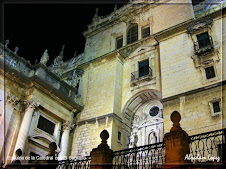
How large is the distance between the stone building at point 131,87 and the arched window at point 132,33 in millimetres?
110

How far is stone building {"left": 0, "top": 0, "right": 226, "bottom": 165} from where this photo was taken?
14820 mm

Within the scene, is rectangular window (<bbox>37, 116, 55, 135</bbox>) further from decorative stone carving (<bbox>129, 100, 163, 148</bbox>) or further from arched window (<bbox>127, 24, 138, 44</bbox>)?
arched window (<bbox>127, 24, 138, 44</bbox>)

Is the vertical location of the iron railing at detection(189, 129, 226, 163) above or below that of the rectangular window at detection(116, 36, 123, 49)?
below

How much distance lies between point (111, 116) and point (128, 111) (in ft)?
6.91

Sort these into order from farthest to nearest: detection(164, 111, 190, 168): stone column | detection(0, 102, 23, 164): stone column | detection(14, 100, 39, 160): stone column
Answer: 1. detection(14, 100, 39, 160): stone column
2. detection(0, 102, 23, 164): stone column
3. detection(164, 111, 190, 168): stone column

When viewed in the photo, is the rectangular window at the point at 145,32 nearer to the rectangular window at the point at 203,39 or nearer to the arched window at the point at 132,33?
the arched window at the point at 132,33

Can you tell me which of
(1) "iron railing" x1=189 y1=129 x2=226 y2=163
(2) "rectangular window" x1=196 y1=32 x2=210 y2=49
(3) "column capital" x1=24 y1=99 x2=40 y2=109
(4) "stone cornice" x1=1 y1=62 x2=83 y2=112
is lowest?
(1) "iron railing" x1=189 y1=129 x2=226 y2=163

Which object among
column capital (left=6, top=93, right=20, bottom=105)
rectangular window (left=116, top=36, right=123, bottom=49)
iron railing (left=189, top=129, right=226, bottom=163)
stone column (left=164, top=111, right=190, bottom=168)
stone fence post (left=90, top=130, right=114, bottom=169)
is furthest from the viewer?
rectangular window (left=116, top=36, right=123, bottom=49)

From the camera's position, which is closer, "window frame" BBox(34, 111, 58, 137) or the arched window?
"window frame" BBox(34, 111, 58, 137)

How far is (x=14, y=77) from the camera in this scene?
16031 mm

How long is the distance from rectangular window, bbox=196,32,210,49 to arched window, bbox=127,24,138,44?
6661mm

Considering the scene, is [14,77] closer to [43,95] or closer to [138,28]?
[43,95]

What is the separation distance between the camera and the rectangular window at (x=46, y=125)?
671 inches

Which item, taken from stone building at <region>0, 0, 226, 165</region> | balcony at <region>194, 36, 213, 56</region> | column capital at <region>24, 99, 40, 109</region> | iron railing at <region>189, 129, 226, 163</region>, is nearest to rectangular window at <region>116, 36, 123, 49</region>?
stone building at <region>0, 0, 226, 165</region>
